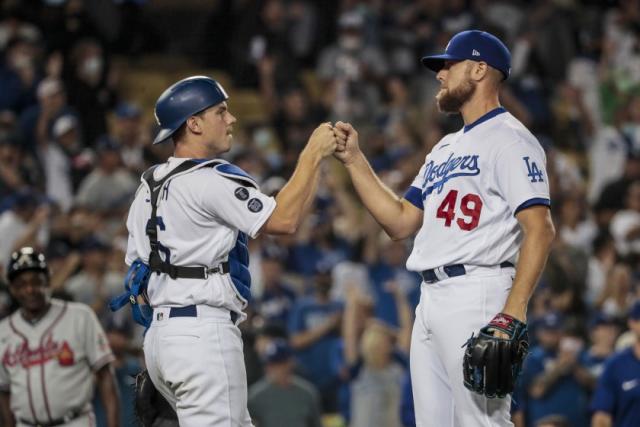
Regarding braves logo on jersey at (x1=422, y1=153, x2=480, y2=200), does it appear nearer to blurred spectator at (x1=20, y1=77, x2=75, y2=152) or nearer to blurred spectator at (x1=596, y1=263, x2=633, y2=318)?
blurred spectator at (x1=596, y1=263, x2=633, y2=318)

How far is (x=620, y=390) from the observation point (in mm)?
8242

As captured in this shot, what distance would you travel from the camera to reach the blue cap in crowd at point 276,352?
32.5 feet

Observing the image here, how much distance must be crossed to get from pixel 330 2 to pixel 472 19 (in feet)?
6.70

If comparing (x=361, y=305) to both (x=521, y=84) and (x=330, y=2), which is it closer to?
(x=521, y=84)

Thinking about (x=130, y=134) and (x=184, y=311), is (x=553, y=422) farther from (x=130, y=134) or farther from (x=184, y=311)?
(x=130, y=134)

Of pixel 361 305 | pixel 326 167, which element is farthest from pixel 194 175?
pixel 326 167

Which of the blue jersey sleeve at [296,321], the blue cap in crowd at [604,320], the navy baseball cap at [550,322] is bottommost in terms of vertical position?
the blue jersey sleeve at [296,321]

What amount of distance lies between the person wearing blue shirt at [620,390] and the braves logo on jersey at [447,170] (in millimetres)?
2986

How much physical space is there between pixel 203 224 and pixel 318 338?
5.83 m

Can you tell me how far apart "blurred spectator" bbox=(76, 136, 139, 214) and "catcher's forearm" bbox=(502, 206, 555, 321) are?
7280mm

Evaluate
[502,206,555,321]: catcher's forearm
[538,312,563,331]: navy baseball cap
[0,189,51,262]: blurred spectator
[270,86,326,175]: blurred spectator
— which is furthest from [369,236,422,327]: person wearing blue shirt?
[502,206,555,321]: catcher's forearm

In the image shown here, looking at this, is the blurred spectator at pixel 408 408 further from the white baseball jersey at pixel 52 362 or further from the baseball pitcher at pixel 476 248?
the baseball pitcher at pixel 476 248

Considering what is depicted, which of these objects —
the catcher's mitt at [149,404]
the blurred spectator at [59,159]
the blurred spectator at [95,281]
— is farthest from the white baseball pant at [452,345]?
the blurred spectator at [59,159]

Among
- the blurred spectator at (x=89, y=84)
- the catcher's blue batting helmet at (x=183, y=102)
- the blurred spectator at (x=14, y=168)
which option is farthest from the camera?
the blurred spectator at (x=89, y=84)
